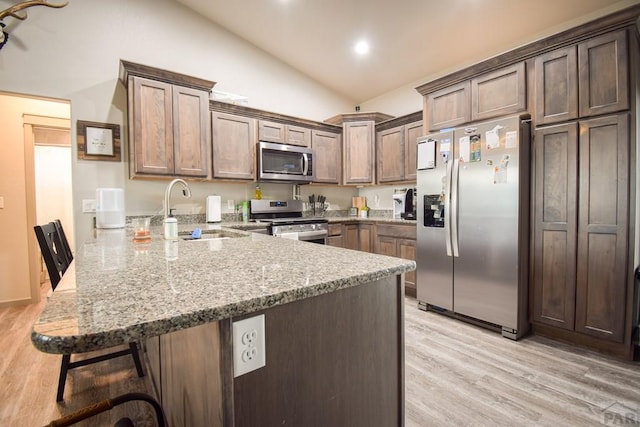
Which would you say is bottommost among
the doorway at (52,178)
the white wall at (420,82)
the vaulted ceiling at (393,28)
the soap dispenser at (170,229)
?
the soap dispenser at (170,229)

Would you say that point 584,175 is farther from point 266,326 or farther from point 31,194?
point 31,194

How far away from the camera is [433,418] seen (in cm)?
157

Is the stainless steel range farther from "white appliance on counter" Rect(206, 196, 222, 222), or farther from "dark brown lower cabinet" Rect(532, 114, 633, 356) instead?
"dark brown lower cabinet" Rect(532, 114, 633, 356)

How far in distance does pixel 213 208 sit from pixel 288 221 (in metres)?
0.86

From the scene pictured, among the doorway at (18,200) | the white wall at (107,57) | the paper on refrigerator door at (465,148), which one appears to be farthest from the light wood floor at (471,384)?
the paper on refrigerator door at (465,148)

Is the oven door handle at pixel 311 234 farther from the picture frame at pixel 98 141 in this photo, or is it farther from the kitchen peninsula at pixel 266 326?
the kitchen peninsula at pixel 266 326

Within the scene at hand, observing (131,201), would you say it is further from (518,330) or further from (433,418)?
(518,330)

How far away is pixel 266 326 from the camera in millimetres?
687

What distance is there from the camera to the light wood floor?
159 cm

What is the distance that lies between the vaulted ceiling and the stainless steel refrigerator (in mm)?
1157

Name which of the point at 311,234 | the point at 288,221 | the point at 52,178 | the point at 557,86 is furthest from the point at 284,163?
the point at 52,178

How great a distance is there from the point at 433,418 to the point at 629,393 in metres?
1.23

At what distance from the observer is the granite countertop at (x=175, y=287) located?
19.3 inches

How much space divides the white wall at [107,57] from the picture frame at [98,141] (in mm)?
54
